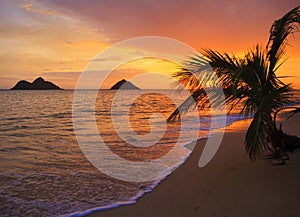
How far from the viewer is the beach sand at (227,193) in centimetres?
426

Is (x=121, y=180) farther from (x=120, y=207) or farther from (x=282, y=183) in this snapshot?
(x=282, y=183)

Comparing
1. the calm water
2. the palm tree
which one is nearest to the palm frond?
the palm tree

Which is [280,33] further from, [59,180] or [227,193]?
[59,180]

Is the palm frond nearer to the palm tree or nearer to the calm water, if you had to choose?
the palm tree

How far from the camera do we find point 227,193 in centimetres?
496

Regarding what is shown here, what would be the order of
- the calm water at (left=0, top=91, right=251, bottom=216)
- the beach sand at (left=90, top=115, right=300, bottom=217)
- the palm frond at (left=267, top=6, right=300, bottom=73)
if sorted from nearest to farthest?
the beach sand at (left=90, top=115, right=300, bottom=217) < the calm water at (left=0, top=91, right=251, bottom=216) < the palm frond at (left=267, top=6, right=300, bottom=73)

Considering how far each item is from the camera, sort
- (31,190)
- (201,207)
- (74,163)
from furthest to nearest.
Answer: (74,163) < (31,190) < (201,207)

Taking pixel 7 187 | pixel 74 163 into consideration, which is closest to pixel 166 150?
pixel 74 163

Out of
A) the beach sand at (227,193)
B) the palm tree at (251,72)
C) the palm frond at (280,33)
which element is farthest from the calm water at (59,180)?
the palm frond at (280,33)

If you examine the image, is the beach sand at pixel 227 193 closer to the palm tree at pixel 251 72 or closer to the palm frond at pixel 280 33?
the palm tree at pixel 251 72

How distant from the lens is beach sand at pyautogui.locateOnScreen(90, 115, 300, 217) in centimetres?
426

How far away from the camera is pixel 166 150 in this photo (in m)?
10.0

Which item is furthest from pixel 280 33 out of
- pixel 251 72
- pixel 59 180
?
pixel 59 180

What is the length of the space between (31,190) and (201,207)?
3.54 meters
